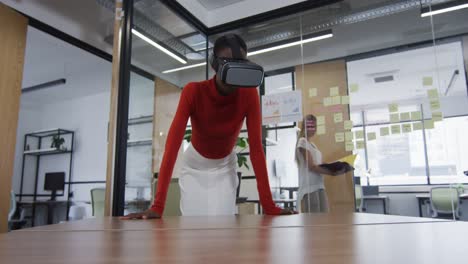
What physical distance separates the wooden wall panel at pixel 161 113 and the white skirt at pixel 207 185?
72.7 inches

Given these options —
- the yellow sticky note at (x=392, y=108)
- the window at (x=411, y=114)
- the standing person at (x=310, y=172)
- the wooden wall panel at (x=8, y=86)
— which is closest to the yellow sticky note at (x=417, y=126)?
the window at (x=411, y=114)

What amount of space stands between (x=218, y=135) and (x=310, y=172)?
1.93m

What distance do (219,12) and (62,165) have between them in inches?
190

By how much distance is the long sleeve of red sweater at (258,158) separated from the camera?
1.20 metres

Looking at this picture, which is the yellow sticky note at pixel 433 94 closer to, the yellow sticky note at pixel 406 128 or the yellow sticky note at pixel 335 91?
the yellow sticky note at pixel 406 128

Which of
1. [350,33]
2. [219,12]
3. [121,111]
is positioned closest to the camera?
[121,111]

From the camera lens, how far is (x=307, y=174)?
3.21 m

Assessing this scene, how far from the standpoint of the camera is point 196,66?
4020 mm

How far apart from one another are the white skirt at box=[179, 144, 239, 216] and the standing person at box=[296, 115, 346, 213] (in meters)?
1.75

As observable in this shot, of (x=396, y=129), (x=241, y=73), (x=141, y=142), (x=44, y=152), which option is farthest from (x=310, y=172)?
(x=44, y=152)


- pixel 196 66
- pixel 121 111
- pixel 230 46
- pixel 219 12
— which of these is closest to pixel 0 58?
pixel 121 111

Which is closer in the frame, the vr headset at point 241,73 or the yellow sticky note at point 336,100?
the vr headset at point 241,73

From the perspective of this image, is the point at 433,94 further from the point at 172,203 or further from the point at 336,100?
the point at 172,203

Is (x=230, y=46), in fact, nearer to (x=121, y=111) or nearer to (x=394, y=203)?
(x=121, y=111)
